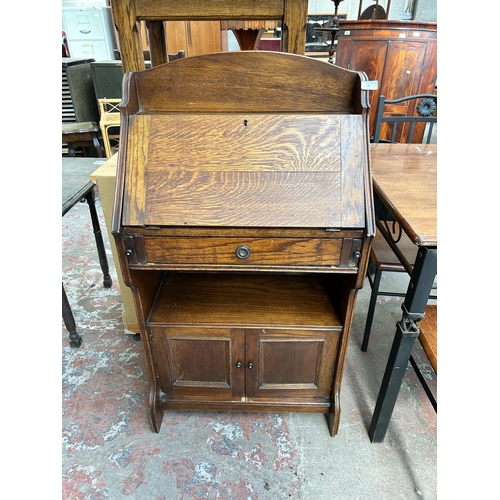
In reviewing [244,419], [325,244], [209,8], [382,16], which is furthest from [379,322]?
[382,16]

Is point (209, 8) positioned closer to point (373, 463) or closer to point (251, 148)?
point (251, 148)

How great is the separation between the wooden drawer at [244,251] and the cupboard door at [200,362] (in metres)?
0.32

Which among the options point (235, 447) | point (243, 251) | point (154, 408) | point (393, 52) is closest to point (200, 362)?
point (154, 408)

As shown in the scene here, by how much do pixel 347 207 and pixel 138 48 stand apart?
3.19ft

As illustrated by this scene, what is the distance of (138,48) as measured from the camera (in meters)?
1.31

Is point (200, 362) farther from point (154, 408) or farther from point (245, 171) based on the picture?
point (245, 171)

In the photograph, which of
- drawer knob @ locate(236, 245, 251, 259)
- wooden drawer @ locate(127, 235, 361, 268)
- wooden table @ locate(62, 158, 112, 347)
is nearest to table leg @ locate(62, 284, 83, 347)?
wooden table @ locate(62, 158, 112, 347)

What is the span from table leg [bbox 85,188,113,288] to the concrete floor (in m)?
0.63

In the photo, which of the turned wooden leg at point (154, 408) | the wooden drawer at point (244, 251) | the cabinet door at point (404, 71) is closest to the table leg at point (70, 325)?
the turned wooden leg at point (154, 408)

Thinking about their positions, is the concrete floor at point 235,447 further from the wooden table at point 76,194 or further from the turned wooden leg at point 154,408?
the wooden table at point 76,194

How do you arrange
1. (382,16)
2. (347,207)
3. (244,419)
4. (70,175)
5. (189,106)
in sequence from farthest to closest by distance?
(382,16) → (70,175) → (244,419) → (189,106) → (347,207)

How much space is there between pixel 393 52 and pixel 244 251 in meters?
3.47

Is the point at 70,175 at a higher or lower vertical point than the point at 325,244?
lower

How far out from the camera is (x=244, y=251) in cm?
107
